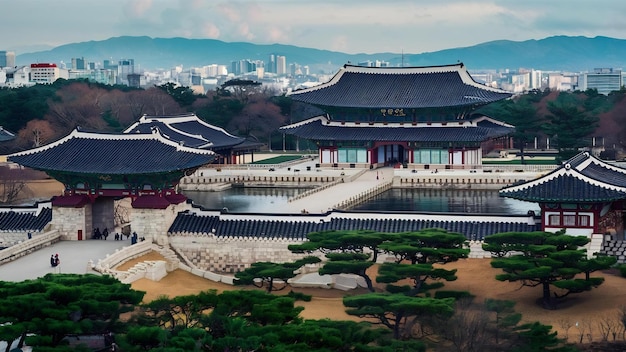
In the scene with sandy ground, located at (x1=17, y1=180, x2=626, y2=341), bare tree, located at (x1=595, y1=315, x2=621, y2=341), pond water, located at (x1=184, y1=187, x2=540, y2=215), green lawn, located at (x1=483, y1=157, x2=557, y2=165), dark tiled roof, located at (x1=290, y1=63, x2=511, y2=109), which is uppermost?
dark tiled roof, located at (x1=290, y1=63, x2=511, y2=109)

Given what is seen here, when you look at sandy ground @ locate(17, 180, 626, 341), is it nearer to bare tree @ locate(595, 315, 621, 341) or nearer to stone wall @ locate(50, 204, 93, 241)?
bare tree @ locate(595, 315, 621, 341)

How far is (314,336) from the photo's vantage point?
26.1 metres

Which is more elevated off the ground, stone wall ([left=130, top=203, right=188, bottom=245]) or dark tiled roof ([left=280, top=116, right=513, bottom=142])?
dark tiled roof ([left=280, top=116, right=513, bottom=142])

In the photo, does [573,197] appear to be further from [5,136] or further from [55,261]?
Result: [5,136]

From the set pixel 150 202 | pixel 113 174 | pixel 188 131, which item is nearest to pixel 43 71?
pixel 188 131

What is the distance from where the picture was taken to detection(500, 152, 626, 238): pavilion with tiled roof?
37438 millimetres

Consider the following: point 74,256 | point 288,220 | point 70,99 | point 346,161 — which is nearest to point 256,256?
point 288,220

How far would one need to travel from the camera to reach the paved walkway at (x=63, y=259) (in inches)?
1459

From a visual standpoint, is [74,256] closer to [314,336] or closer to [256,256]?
[256,256]

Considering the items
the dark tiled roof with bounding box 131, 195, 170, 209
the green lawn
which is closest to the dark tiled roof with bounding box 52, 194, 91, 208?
the dark tiled roof with bounding box 131, 195, 170, 209

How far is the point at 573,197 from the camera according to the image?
123 feet

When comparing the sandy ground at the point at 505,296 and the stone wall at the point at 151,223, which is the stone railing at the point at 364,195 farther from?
the sandy ground at the point at 505,296

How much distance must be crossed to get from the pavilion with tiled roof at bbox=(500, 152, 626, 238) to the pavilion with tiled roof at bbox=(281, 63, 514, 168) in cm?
3284

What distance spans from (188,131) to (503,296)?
41.8m
